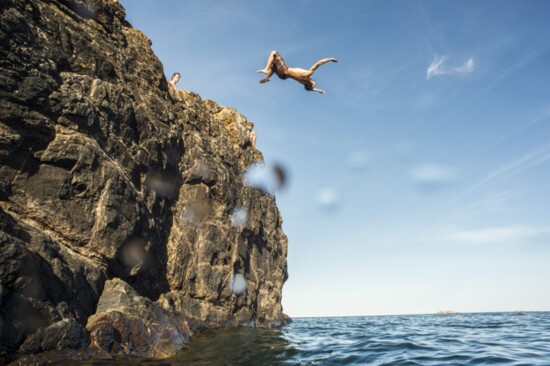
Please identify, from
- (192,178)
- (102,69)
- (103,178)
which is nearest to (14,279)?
(103,178)

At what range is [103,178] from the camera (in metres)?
14.4

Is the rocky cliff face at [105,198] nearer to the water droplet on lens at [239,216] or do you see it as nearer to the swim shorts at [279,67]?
the water droplet on lens at [239,216]

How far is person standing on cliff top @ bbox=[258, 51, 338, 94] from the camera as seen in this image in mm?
12086

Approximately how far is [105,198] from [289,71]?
9162mm

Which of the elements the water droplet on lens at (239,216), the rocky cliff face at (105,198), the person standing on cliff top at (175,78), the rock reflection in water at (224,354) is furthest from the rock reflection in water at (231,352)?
the person standing on cliff top at (175,78)

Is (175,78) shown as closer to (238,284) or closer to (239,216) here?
(239,216)

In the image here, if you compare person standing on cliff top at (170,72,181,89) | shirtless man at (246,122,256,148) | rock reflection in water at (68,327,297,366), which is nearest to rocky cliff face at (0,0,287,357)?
rock reflection in water at (68,327,297,366)

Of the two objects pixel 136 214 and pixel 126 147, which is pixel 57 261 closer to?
pixel 136 214

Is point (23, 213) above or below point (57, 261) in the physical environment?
above

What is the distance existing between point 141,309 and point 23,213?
5398 mm

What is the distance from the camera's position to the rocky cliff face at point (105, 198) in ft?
34.3

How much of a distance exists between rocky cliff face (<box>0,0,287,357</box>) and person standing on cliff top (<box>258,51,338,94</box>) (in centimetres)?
821

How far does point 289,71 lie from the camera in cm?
1298

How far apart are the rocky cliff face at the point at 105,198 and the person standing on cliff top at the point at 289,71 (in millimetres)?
8208
